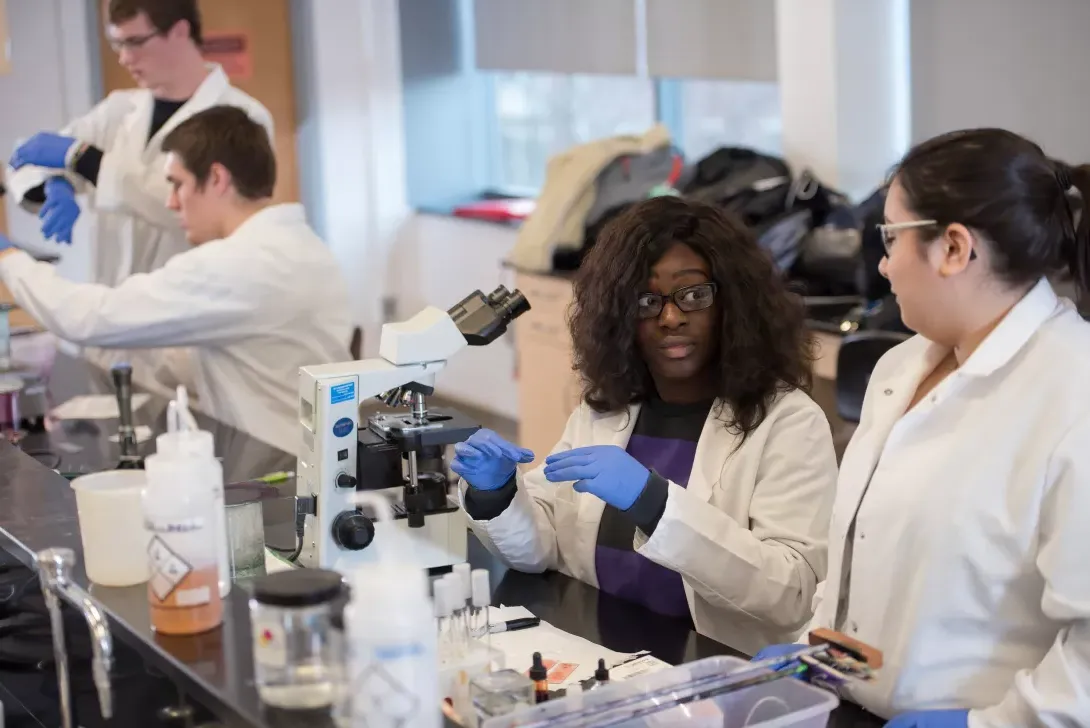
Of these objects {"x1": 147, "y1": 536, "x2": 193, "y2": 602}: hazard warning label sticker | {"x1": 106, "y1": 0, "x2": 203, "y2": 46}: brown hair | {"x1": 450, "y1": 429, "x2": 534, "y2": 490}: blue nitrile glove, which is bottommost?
{"x1": 450, "y1": 429, "x2": 534, "y2": 490}: blue nitrile glove

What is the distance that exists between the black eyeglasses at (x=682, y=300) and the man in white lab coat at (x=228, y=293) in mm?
1188

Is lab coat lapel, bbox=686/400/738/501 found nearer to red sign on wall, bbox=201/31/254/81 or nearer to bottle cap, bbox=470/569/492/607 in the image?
bottle cap, bbox=470/569/492/607

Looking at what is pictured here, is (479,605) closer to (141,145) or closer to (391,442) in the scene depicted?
(391,442)

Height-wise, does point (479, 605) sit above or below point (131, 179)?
below

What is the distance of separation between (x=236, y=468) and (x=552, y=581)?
0.90 metres

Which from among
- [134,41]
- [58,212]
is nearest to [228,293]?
[58,212]

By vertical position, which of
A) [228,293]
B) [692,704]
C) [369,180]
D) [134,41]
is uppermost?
[134,41]

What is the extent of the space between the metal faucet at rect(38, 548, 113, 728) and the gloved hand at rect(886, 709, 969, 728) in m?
0.83

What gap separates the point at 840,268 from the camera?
A: 385 centimetres

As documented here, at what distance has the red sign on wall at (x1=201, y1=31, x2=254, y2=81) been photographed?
6.28m

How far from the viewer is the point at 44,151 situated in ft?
12.2

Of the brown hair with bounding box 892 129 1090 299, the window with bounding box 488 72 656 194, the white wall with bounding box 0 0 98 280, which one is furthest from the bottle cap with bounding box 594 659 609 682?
the white wall with bounding box 0 0 98 280

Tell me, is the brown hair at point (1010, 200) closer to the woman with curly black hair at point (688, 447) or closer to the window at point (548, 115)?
the woman with curly black hair at point (688, 447)

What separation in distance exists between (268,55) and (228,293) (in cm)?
368
